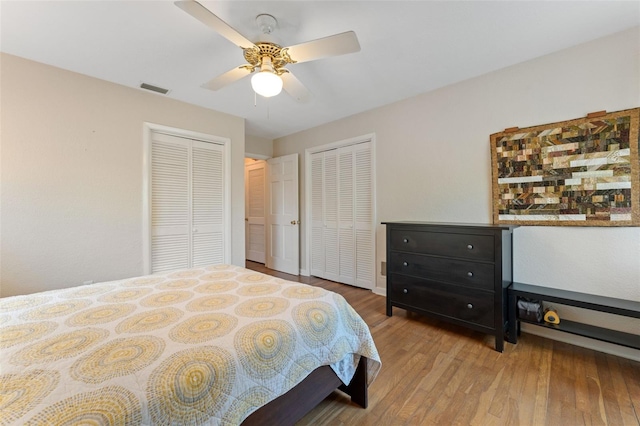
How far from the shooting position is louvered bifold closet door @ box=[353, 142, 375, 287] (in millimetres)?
3529

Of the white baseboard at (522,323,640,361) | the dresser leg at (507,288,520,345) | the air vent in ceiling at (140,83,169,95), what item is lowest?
the white baseboard at (522,323,640,361)

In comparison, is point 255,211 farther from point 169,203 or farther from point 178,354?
point 178,354

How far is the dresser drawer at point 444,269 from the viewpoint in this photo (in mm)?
2133

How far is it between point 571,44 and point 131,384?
3.47 metres

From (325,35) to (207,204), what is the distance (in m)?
2.46

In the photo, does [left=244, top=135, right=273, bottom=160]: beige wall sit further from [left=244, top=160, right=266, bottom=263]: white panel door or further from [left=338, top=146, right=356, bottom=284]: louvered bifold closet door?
[left=338, top=146, right=356, bottom=284]: louvered bifold closet door

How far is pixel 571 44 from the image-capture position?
2.10 meters

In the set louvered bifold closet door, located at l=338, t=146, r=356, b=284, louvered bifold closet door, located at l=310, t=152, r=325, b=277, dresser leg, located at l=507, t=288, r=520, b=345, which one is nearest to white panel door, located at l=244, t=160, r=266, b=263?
louvered bifold closet door, located at l=310, t=152, r=325, b=277

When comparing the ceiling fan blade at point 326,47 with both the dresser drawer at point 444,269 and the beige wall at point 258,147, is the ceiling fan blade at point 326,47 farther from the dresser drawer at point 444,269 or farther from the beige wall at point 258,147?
the beige wall at point 258,147

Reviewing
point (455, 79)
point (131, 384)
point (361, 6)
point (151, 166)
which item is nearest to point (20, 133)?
point (151, 166)

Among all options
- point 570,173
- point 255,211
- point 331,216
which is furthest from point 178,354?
point 255,211

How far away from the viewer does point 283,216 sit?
4676mm

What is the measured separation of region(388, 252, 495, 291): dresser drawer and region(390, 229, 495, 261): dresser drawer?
0.19 feet

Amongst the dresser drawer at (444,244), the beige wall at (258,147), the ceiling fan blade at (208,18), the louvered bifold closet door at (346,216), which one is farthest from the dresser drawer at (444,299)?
the beige wall at (258,147)
